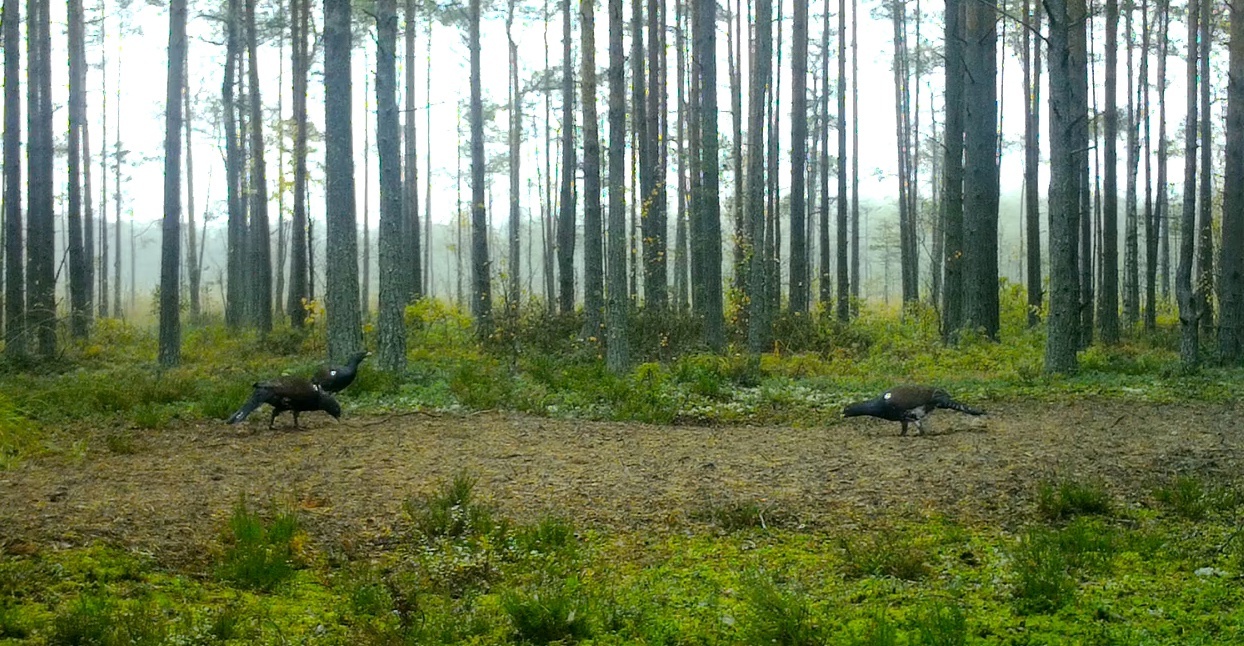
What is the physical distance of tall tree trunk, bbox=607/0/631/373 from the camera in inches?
544

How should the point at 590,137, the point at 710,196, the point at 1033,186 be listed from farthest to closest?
the point at 1033,186
the point at 710,196
the point at 590,137

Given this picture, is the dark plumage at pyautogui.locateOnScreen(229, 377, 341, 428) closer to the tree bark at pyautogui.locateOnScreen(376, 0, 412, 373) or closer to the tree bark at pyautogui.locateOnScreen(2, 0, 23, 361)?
the tree bark at pyautogui.locateOnScreen(376, 0, 412, 373)

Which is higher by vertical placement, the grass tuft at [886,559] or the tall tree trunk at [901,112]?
the tall tree trunk at [901,112]

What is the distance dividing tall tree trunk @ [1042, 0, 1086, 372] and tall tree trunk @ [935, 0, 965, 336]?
521 centimetres

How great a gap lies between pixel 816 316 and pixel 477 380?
1356 centimetres

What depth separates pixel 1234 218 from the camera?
1509cm

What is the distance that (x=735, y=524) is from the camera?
5684 millimetres

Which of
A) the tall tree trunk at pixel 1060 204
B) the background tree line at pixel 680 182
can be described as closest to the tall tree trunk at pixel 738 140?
the background tree line at pixel 680 182

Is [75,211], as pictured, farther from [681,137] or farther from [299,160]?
[681,137]

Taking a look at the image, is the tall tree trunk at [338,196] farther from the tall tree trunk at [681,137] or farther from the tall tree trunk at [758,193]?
the tall tree trunk at [681,137]

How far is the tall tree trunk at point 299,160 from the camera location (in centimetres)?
2259

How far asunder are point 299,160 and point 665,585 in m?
20.8

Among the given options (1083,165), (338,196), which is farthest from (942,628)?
(1083,165)

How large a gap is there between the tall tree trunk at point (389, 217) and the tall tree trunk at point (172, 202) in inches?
176
